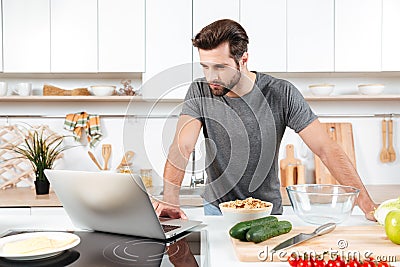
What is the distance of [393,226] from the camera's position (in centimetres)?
129

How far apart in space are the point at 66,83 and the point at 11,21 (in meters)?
0.48

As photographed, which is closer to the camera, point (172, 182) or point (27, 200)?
Answer: point (172, 182)

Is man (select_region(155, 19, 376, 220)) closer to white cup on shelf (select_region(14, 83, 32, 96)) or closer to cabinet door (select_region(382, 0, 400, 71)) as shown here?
cabinet door (select_region(382, 0, 400, 71))

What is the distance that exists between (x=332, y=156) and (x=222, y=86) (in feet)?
1.96

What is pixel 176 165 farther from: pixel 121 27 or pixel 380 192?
pixel 380 192

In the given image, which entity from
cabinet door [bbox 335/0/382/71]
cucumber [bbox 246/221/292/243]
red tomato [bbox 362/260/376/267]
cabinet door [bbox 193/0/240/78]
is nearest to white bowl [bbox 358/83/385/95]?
cabinet door [bbox 335/0/382/71]

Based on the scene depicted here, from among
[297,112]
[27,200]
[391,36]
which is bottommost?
[27,200]

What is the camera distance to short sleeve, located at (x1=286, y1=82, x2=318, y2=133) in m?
2.12

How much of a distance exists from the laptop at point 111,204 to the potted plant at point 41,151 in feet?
4.81

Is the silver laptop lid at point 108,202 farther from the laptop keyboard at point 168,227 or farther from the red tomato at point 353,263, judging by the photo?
the red tomato at point 353,263

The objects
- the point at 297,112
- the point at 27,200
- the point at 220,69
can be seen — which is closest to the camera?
the point at 220,69

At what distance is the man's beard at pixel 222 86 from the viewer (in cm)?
168

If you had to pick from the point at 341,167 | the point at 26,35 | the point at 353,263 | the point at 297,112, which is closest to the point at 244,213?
the point at 353,263

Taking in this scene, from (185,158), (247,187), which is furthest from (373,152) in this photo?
(185,158)
